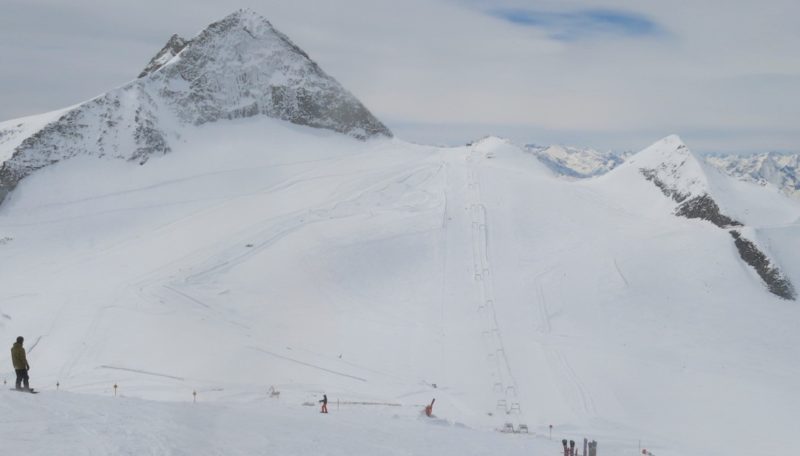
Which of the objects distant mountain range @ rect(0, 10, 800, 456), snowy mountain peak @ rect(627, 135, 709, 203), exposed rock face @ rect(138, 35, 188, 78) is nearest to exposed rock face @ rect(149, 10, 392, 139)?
distant mountain range @ rect(0, 10, 800, 456)

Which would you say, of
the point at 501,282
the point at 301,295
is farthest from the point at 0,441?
the point at 501,282

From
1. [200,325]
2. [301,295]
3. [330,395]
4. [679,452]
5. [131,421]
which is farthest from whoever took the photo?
[301,295]

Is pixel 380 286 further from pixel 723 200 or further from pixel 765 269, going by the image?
pixel 723 200

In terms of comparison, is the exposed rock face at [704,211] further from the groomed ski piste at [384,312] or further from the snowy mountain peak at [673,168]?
the groomed ski piste at [384,312]

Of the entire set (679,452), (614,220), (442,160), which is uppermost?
(442,160)

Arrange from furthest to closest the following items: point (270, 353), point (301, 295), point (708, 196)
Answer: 1. point (708, 196)
2. point (301, 295)
3. point (270, 353)

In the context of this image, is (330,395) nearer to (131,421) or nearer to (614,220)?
(131,421)
